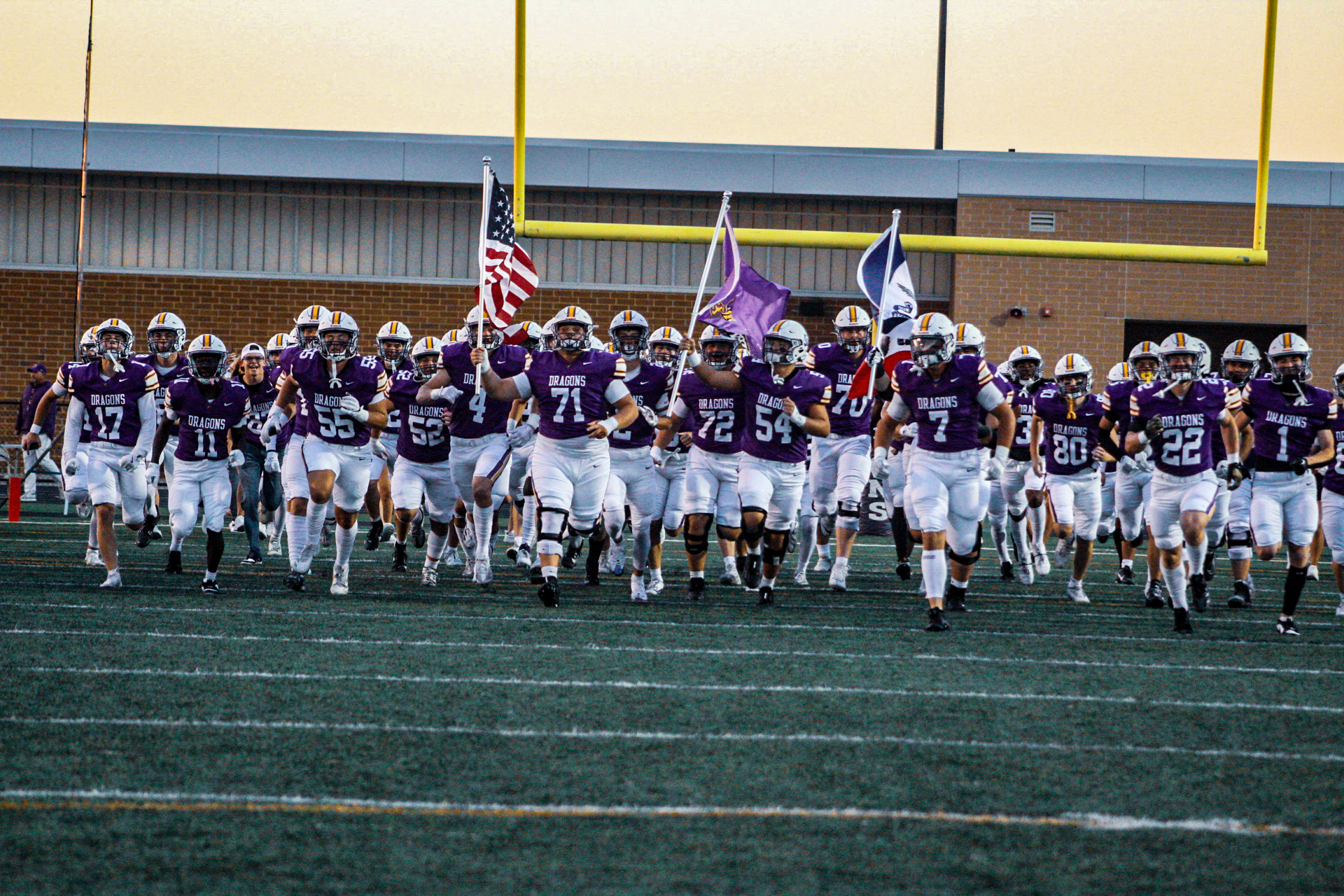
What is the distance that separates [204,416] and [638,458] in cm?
324

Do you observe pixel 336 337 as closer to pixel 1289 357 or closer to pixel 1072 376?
pixel 1072 376

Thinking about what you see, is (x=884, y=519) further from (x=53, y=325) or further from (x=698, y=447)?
(x=53, y=325)

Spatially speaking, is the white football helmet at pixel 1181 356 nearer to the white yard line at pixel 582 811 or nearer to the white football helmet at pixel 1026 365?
the white football helmet at pixel 1026 365

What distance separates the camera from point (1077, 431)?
1257cm

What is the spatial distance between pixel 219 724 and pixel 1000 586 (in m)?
7.91

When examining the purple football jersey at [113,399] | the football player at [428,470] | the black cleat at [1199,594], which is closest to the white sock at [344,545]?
the football player at [428,470]

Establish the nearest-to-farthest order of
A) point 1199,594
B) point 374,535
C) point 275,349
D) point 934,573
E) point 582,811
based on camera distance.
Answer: point 582,811 → point 934,573 → point 1199,594 → point 374,535 → point 275,349

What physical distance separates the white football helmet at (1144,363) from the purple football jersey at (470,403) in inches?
217

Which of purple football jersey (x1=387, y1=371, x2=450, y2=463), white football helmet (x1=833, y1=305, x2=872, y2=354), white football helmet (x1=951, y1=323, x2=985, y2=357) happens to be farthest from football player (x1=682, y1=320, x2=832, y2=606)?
purple football jersey (x1=387, y1=371, x2=450, y2=463)

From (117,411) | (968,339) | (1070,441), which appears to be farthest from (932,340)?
(117,411)

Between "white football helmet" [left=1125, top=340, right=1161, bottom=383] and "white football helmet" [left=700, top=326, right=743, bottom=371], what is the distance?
4133 mm

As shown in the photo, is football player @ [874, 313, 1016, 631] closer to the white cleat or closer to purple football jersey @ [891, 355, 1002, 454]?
purple football jersey @ [891, 355, 1002, 454]

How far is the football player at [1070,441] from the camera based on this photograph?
40.9ft

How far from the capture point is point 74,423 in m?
11.1
